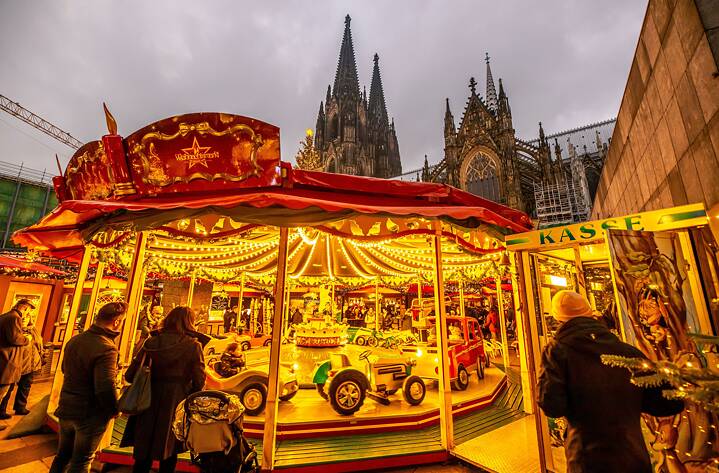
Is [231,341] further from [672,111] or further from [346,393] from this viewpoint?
[672,111]

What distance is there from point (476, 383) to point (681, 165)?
206 inches

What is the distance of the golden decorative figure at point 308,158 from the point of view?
7.65 meters

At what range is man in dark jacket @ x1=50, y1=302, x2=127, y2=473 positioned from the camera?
2344mm

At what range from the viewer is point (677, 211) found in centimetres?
220

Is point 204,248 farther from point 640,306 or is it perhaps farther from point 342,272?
point 640,306

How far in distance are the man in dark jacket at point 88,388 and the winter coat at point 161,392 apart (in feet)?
0.61

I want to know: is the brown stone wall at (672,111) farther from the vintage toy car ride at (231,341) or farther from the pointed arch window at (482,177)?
the pointed arch window at (482,177)

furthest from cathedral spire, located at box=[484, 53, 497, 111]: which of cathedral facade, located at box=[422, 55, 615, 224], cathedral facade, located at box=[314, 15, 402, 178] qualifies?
cathedral facade, located at box=[314, 15, 402, 178]

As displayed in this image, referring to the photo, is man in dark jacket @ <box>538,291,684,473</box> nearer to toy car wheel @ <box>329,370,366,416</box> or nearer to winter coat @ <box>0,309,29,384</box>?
toy car wheel @ <box>329,370,366,416</box>

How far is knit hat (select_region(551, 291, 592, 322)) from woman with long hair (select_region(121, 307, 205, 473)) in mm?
2928

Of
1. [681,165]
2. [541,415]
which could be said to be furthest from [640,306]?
[681,165]

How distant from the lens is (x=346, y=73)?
45.8 metres

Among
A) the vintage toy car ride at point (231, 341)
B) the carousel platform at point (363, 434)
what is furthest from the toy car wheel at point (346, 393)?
the vintage toy car ride at point (231, 341)

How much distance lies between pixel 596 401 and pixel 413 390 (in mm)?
3426
